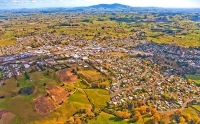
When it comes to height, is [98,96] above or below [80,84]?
below

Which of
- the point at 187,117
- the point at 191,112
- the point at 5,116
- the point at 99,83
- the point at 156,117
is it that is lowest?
the point at 191,112

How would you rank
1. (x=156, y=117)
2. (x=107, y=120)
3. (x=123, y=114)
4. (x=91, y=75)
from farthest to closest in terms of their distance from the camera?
(x=91, y=75)
(x=123, y=114)
(x=107, y=120)
(x=156, y=117)

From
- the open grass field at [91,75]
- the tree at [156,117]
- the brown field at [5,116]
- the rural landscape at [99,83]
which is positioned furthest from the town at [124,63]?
the brown field at [5,116]

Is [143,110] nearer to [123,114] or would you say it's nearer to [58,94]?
[123,114]

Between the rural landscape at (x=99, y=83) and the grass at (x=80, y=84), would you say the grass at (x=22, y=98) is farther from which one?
the grass at (x=80, y=84)

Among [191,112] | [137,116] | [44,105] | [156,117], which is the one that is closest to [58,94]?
[44,105]

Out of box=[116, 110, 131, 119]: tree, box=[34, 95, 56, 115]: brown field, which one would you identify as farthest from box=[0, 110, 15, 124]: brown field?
box=[116, 110, 131, 119]: tree

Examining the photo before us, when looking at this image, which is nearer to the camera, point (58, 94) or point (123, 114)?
point (123, 114)

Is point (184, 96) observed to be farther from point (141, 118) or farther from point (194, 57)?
point (194, 57)
